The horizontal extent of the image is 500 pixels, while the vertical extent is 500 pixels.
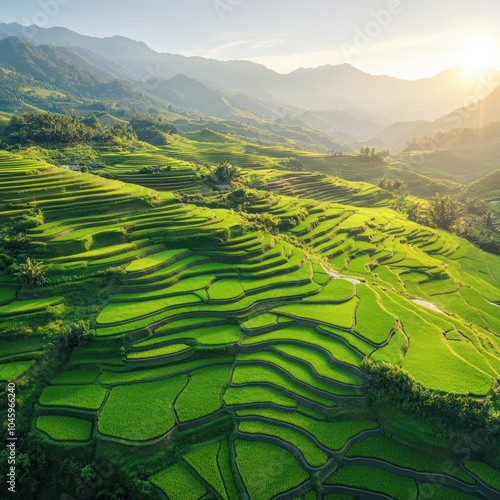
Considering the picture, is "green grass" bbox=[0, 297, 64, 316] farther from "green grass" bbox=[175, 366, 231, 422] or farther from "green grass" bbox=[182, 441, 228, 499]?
"green grass" bbox=[182, 441, 228, 499]

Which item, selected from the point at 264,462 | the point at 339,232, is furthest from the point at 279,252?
the point at 264,462

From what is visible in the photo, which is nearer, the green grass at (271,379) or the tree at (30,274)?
the green grass at (271,379)

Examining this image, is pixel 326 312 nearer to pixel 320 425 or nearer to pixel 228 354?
pixel 228 354

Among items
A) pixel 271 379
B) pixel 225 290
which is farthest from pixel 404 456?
pixel 225 290

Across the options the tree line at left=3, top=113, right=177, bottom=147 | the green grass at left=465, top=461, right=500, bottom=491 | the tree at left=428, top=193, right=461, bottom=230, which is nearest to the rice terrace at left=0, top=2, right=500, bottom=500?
the green grass at left=465, top=461, right=500, bottom=491

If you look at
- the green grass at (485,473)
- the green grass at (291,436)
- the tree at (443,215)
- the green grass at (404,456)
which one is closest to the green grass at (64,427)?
the green grass at (291,436)

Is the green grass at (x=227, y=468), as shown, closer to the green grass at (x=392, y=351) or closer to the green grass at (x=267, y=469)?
the green grass at (x=267, y=469)
